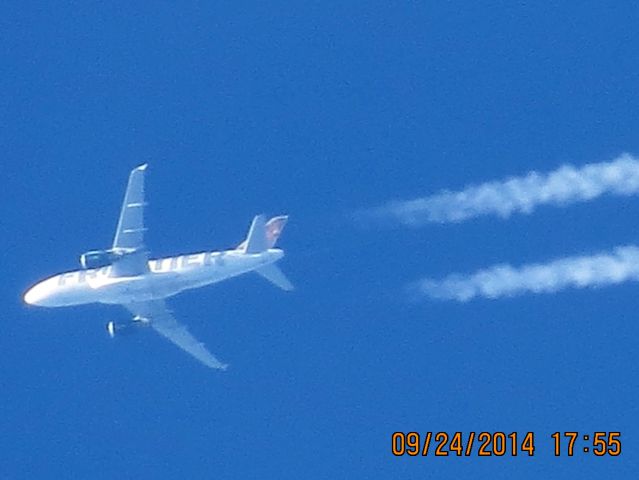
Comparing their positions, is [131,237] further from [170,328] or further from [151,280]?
[170,328]

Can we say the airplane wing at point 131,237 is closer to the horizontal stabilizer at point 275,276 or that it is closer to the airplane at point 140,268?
the airplane at point 140,268

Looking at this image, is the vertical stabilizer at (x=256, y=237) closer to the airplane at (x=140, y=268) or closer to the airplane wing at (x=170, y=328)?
the airplane at (x=140, y=268)

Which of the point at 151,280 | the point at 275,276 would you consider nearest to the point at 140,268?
the point at 151,280

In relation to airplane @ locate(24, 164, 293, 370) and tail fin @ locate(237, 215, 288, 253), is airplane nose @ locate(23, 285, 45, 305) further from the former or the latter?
tail fin @ locate(237, 215, 288, 253)

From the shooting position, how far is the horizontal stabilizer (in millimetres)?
98562

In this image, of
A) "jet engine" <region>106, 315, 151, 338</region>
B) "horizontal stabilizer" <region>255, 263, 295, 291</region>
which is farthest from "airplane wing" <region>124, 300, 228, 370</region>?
"horizontal stabilizer" <region>255, 263, 295, 291</region>

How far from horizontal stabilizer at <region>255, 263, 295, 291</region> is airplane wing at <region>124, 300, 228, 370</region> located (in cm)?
701

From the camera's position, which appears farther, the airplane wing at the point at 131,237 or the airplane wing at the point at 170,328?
the airplane wing at the point at 170,328

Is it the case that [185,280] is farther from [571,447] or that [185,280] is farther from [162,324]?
[571,447]

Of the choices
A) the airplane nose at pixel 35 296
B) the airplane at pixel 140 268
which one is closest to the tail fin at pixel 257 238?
the airplane at pixel 140 268

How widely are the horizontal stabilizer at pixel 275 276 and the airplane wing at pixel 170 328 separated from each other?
23.0ft

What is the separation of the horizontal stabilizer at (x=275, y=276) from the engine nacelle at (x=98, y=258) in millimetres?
5626

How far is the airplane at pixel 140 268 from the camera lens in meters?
98.2

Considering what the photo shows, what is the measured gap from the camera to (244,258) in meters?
98.0
